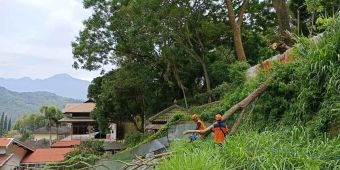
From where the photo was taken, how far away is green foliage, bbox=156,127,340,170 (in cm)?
381

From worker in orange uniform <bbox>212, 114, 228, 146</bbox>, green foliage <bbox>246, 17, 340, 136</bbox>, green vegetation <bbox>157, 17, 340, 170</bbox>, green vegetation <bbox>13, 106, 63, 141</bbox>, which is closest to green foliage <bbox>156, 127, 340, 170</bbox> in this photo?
green vegetation <bbox>157, 17, 340, 170</bbox>

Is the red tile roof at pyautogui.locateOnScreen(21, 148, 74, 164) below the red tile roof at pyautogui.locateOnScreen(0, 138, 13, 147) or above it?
below

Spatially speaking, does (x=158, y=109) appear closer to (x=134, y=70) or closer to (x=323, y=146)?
(x=134, y=70)

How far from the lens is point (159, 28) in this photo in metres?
18.4

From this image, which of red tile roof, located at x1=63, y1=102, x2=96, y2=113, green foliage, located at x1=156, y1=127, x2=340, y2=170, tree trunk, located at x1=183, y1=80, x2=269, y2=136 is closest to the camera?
green foliage, located at x1=156, y1=127, x2=340, y2=170

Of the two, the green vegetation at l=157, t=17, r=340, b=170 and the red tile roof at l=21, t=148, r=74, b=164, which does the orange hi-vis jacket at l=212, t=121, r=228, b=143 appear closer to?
the green vegetation at l=157, t=17, r=340, b=170

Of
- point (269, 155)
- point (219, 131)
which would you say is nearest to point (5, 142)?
point (219, 131)

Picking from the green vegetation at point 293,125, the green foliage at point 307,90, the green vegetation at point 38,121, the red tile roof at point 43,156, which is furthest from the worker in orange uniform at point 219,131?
the green vegetation at point 38,121

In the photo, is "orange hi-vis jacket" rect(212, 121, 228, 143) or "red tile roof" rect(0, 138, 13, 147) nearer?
"orange hi-vis jacket" rect(212, 121, 228, 143)

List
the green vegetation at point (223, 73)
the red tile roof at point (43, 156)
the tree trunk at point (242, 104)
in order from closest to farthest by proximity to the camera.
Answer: the green vegetation at point (223, 73), the tree trunk at point (242, 104), the red tile roof at point (43, 156)

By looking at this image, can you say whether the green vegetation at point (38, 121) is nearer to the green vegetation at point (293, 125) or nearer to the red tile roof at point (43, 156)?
the red tile roof at point (43, 156)

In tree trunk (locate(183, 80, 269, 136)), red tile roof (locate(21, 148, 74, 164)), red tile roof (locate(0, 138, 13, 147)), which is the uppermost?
tree trunk (locate(183, 80, 269, 136))

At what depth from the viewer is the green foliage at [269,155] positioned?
150 inches

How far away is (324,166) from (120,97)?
2285cm
